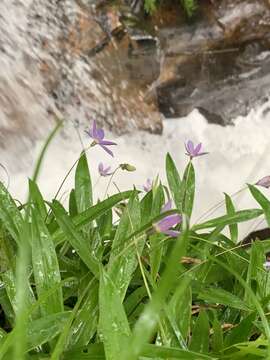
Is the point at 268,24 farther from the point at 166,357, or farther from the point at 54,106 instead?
the point at 166,357

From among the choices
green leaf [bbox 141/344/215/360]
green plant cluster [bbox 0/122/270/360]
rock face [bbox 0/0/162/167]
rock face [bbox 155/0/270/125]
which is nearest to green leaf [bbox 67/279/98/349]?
green plant cluster [bbox 0/122/270/360]

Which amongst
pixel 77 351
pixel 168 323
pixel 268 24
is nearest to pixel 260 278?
pixel 168 323

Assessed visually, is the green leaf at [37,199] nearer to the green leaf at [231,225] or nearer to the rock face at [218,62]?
the green leaf at [231,225]

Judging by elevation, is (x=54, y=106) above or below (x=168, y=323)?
above

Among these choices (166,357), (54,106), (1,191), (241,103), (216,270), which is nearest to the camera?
(166,357)

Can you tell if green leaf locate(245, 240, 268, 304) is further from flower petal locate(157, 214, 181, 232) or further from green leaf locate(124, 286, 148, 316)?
flower petal locate(157, 214, 181, 232)
